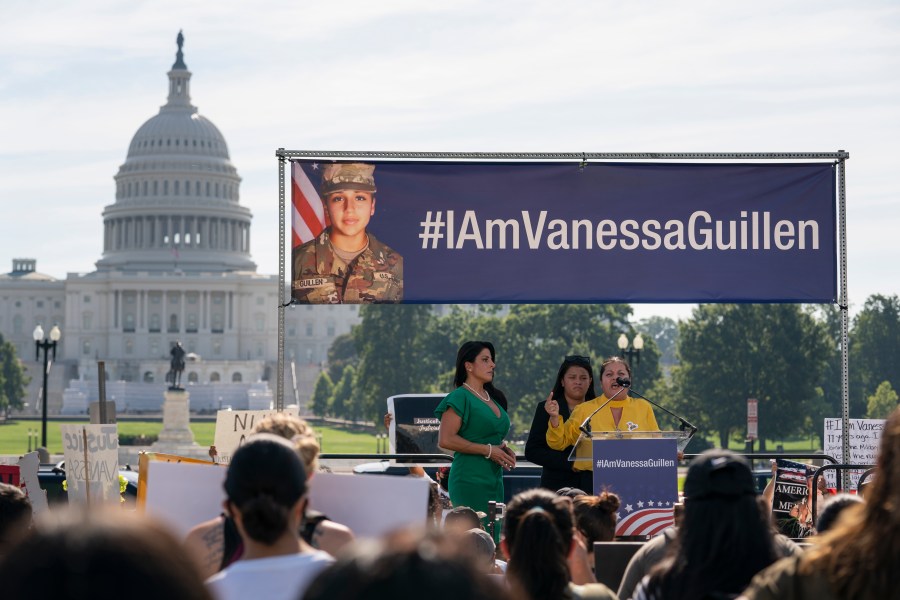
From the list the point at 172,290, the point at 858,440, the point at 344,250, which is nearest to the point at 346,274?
the point at 344,250

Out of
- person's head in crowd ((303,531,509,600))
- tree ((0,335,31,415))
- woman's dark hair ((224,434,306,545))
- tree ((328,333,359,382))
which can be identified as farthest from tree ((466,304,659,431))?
person's head in crowd ((303,531,509,600))

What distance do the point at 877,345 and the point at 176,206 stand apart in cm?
8727

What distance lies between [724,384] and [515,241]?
61409mm

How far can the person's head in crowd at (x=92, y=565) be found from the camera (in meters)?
2.00

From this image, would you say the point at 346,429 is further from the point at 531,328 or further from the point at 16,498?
the point at 16,498

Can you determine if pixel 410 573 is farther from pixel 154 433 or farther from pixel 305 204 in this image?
pixel 154 433

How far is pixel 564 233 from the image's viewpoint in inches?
473

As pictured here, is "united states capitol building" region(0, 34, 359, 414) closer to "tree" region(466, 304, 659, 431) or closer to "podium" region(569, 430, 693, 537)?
"tree" region(466, 304, 659, 431)

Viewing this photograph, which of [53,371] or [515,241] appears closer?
[515,241]

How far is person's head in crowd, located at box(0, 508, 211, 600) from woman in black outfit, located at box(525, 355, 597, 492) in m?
7.91

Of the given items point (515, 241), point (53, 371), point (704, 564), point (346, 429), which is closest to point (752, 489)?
point (704, 564)

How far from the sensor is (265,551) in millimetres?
4094

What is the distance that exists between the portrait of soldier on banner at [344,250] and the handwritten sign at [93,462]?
2.25 meters

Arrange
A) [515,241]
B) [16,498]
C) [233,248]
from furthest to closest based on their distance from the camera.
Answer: [233,248] < [515,241] < [16,498]
